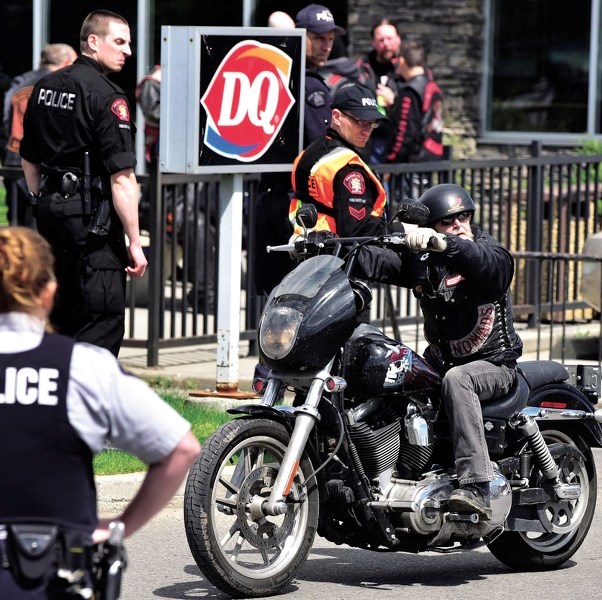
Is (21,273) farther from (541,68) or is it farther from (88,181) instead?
(541,68)

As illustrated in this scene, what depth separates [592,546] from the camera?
6.64 meters

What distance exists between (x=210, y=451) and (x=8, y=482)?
2.20 m

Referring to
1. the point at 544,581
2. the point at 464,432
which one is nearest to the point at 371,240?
the point at 464,432

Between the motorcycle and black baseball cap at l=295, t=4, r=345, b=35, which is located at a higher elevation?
black baseball cap at l=295, t=4, r=345, b=35

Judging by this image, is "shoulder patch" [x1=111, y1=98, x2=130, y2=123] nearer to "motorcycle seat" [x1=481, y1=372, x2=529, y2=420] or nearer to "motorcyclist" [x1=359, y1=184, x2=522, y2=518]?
"motorcyclist" [x1=359, y1=184, x2=522, y2=518]

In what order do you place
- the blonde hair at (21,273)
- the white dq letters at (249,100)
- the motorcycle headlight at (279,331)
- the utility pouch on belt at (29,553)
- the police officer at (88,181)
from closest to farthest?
the utility pouch on belt at (29,553), the blonde hair at (21,273), the motorcycle headlight at (279,331), the police officer at (88,181), the white dq letters at (249,100)

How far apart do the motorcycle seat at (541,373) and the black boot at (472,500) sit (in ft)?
1.83

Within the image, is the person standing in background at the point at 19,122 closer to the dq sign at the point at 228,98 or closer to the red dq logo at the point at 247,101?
the dq sign at the point at 228,98

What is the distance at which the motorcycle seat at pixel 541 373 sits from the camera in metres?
6.15

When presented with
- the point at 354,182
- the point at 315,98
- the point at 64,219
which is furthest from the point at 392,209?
the point at 64,219

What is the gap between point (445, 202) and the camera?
5859mm

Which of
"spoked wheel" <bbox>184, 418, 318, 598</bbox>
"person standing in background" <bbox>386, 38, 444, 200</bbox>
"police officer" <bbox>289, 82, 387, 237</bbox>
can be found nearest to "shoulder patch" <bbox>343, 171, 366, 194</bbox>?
"police officer" <bbox>289, 82, 387, 237</bbox>

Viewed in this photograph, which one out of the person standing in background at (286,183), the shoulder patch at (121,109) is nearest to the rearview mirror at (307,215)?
the shoulder patch at (121,109)

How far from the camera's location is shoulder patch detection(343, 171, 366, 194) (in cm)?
753
